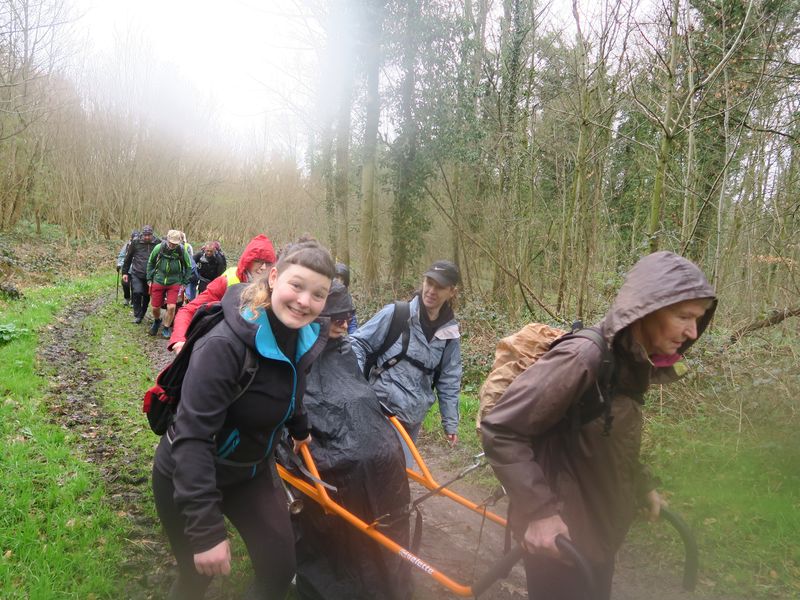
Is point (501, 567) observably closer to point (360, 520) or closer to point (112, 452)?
point (360, 520)

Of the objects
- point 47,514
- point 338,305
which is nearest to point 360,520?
point 338,305

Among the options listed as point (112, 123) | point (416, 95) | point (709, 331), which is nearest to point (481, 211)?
point (416, 95)

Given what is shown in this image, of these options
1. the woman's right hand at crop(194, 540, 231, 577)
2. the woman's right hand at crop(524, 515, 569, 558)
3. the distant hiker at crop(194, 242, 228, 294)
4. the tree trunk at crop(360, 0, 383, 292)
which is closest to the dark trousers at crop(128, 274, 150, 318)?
the distant hiker at crop(194, 242, 228, 294)

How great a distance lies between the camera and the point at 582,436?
74.6 inches

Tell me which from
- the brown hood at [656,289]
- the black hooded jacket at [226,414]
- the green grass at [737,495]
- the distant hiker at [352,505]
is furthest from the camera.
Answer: the green grass at [737,495]

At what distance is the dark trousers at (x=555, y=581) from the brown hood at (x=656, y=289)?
0.85 meters

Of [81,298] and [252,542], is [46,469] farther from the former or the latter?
[81,298]

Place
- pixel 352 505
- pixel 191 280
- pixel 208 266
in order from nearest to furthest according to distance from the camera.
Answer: pixel 352 505 < pixel 208 266 < pixel 191 280

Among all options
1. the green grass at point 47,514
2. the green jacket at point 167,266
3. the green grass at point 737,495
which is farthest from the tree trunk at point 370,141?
the green grass at point 737,495

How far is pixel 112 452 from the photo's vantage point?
4.77m

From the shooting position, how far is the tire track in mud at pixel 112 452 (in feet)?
10.8

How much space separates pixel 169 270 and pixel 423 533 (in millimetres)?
7557

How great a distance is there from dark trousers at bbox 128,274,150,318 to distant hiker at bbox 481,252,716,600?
10.6 meters

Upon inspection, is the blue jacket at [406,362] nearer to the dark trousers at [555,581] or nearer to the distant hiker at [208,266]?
the dark trousers at [555,581]
